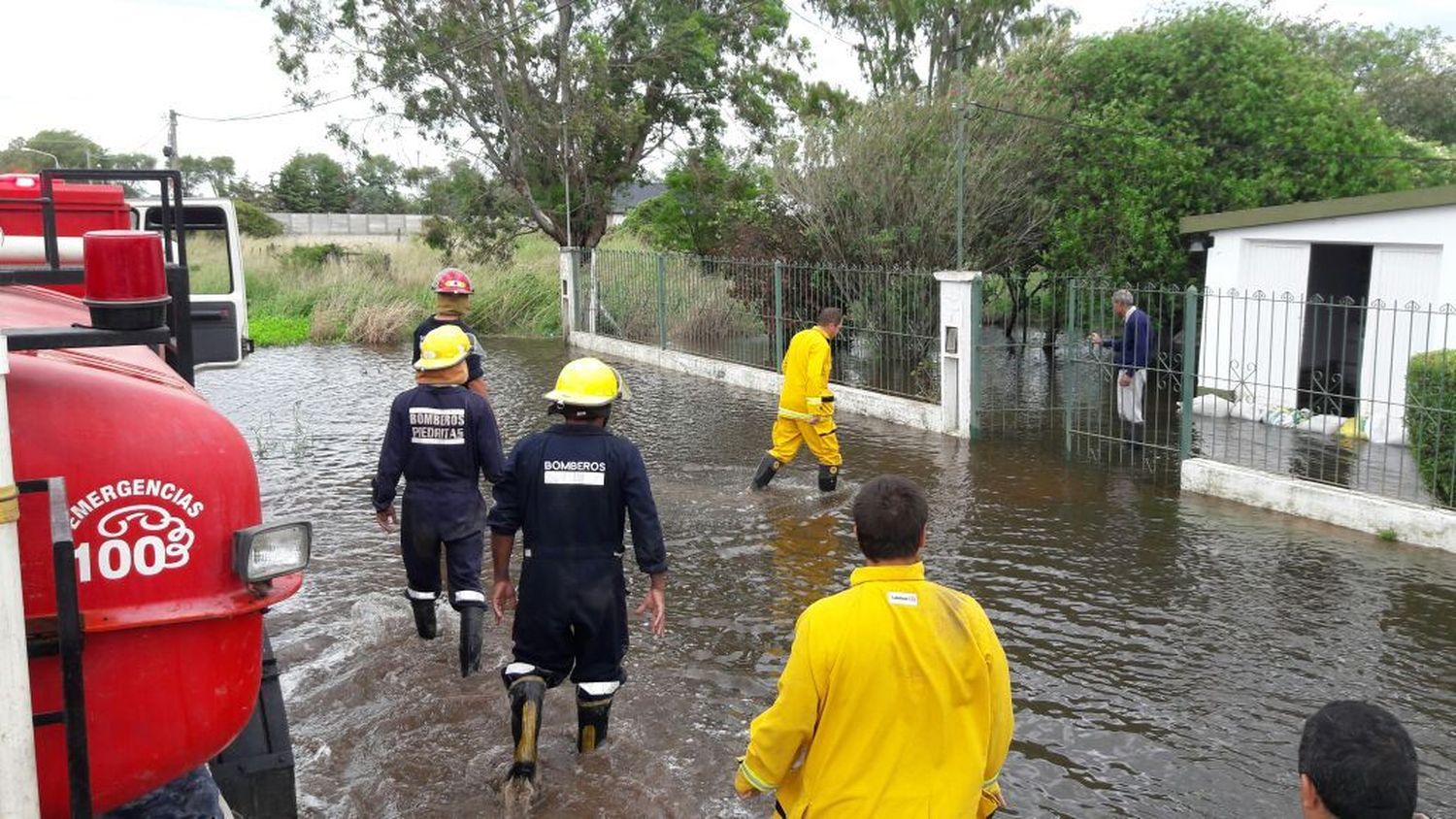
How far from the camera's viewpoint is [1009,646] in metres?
6.65

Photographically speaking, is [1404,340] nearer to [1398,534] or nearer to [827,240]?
[1398,534]

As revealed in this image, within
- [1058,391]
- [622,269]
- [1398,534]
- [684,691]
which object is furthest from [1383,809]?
[622,269]

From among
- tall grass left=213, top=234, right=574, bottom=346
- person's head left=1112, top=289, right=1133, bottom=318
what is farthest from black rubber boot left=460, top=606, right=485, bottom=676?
tall grass left=213, top=234, right=574, bottom=346

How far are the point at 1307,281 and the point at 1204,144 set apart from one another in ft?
11.6

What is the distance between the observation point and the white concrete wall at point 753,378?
536 inches

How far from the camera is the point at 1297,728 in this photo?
5.54m

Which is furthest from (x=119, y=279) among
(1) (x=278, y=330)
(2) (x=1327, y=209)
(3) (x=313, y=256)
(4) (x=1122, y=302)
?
(3) (x=313, y=256)

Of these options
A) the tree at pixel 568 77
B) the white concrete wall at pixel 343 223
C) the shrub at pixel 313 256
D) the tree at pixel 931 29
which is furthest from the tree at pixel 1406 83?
the white concrete wall at pixel 343 223

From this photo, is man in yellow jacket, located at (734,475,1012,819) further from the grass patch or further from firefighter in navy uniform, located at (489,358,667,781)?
the grass patch

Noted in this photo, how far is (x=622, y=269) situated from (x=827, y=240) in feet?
17.0

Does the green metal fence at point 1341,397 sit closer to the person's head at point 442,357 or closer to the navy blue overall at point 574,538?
the navy blue overall at point 574,538

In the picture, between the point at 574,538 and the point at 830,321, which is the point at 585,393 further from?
the point at 830,321

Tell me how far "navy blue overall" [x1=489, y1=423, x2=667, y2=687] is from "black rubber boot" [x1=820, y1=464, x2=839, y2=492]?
5.28 m

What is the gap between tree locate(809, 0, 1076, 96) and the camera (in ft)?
105
